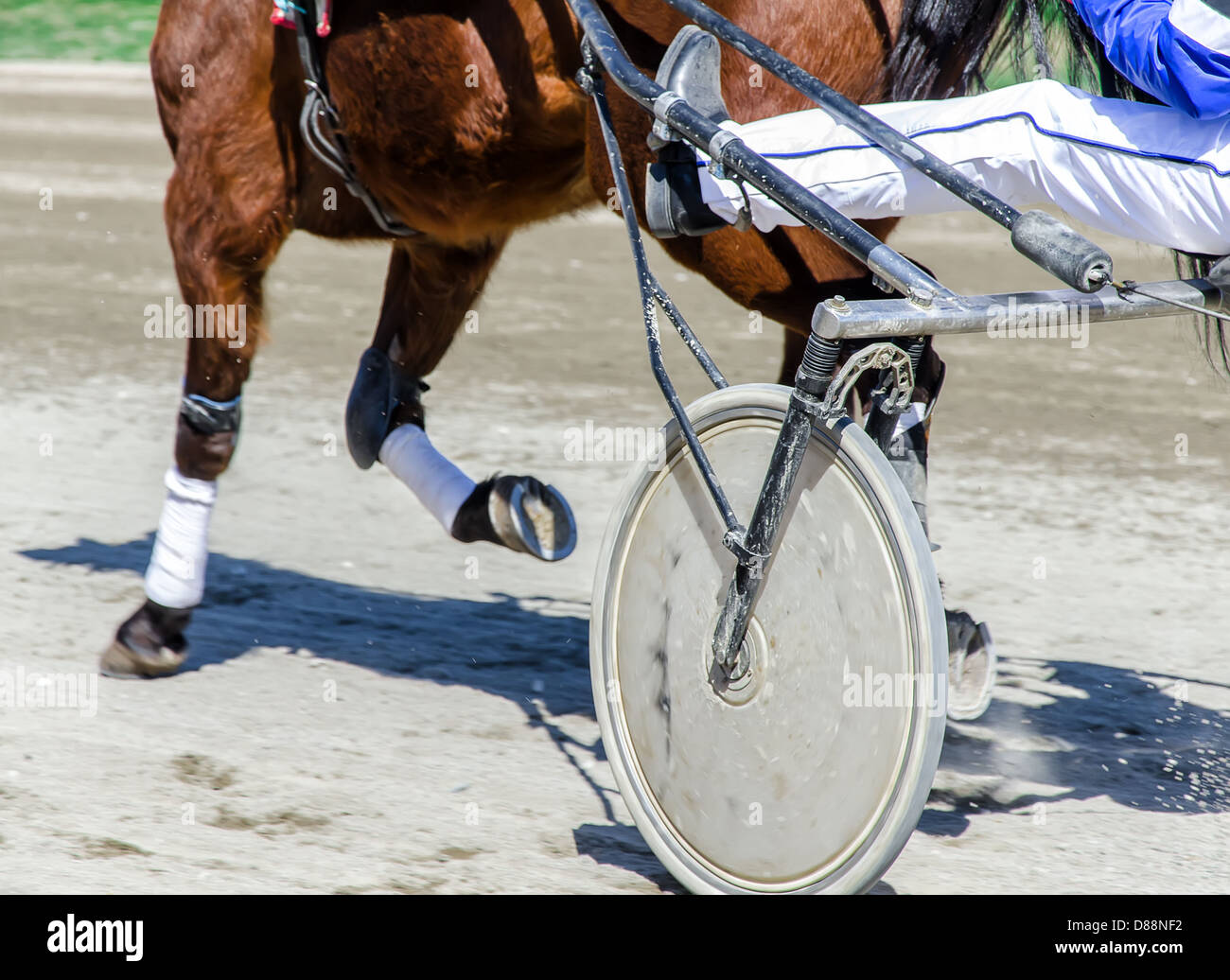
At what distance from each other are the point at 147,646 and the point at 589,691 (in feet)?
3.41

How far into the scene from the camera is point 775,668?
2.42m

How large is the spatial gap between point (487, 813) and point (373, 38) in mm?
1572

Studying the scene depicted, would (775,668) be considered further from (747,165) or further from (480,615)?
(480,615)

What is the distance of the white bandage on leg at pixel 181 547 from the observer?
359cm

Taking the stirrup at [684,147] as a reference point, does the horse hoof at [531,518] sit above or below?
below

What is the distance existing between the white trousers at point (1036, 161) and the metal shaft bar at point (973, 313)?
0.42 feet

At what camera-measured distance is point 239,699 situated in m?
3.49

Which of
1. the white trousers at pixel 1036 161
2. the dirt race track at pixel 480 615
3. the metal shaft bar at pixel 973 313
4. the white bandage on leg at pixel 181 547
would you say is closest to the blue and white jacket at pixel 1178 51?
the white trousers at pixel 1036 161

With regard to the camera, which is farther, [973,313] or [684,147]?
[684,147]

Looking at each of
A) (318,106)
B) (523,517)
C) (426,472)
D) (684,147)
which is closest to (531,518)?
(523,517)

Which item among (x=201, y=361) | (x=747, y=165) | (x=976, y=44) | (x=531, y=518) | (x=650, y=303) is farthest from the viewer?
(x=531, y=518)

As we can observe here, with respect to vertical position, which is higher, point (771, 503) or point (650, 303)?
point (650, 303)

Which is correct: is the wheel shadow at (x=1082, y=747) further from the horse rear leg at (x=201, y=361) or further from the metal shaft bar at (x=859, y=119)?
the horse rear leg at (x=201, y=361)

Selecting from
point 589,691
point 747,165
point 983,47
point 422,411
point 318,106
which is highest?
point 983,47
